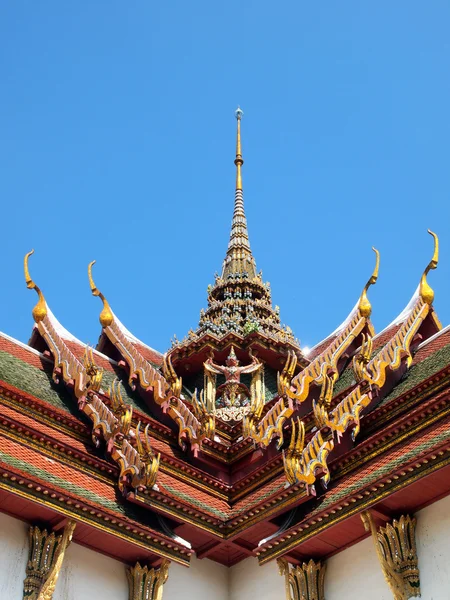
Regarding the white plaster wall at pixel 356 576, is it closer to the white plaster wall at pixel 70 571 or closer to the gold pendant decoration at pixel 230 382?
the white plaster wall at pixel 70 571

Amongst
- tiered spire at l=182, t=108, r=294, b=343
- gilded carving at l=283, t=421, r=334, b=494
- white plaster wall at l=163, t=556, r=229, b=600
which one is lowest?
white plaster wall at l=163, t=556, r=229, b=600

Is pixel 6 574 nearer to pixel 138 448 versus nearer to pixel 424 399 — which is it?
pixel 138 448

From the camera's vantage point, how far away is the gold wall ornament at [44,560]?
1112 centimetres

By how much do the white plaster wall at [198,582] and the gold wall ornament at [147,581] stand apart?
0.45m

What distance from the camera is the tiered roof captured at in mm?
11711

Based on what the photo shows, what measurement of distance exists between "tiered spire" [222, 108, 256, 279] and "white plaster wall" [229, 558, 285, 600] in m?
8.87

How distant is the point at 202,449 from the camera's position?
14.6 meters

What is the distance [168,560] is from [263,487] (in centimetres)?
217

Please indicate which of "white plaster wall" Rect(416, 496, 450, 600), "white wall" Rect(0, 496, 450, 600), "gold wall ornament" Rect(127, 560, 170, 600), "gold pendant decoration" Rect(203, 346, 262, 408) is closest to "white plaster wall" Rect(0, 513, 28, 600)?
"white wall" Rect(0, 496, 450, 600)

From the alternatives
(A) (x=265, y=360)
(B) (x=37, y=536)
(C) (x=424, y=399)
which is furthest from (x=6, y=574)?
(A) (x=265, y=360)

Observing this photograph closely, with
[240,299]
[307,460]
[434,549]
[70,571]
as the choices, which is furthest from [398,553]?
[240,299]

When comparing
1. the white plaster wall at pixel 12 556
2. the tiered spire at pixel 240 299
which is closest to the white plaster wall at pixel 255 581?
the white plaster wall at pixel 12 556

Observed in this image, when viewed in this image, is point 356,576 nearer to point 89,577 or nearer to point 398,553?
point 398,553

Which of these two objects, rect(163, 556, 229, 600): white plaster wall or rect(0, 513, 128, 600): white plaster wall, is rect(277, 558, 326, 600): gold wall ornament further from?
rect(0, 513, 128, 600): white plaster wall
